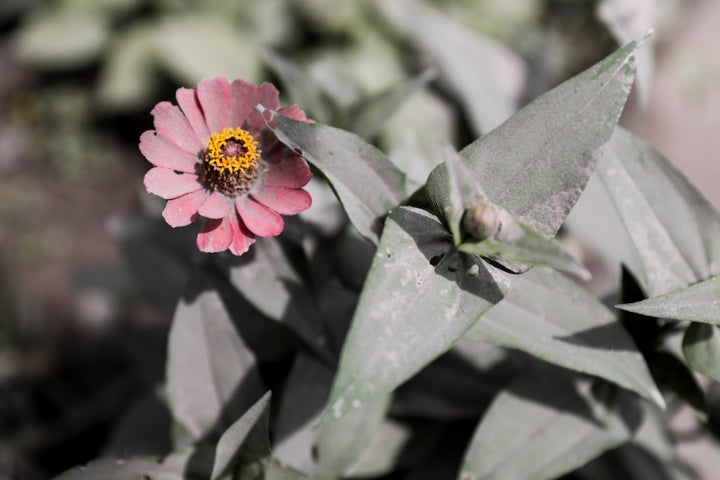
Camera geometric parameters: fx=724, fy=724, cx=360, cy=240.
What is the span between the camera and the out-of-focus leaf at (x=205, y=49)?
2123 millimetres

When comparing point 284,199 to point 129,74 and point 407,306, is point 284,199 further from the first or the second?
point 129,74

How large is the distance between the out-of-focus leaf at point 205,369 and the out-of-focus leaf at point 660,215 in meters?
0.45

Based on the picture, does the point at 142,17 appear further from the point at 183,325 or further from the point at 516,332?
the point at 516,332

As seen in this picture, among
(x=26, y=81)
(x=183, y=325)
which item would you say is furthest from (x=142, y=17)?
(x=183, y=325)

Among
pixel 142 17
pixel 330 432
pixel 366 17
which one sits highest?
pixel 142 17

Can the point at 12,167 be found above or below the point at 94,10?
below

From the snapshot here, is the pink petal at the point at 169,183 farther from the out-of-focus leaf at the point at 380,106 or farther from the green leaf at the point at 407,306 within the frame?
the out-of-focus leaf at the point at 380,106

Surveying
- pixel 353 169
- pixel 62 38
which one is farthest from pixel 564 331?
pixel 62 38

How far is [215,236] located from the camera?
2.19ft

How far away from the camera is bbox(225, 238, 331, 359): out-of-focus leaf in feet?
2.67

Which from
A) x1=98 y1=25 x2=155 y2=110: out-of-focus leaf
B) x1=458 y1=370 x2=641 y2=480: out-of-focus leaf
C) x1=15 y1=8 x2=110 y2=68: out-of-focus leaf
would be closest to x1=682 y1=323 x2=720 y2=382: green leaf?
x1=458 y1=370 x2=641 y2=480: out-of-focus leaf

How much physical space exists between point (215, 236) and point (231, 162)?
0.08 metres

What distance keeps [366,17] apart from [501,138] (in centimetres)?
163

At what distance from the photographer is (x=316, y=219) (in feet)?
3.22
